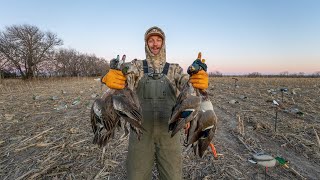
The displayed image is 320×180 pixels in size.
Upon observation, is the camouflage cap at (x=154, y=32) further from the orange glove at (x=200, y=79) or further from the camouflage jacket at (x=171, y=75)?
the orange glove at (x=200, y=79)

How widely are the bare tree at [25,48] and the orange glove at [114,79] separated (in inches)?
1756

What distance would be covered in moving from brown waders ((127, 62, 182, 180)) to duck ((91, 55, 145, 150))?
0.28 meters

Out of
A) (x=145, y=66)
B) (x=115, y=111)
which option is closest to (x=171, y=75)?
(x=145, y=66)

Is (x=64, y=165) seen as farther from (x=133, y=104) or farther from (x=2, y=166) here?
(x=133, y=104)

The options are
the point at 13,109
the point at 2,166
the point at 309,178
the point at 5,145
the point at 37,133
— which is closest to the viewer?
the point at 309,178

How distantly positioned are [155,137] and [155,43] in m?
1.36

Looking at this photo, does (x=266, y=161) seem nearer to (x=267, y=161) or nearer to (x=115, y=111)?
(x=267, y=161)

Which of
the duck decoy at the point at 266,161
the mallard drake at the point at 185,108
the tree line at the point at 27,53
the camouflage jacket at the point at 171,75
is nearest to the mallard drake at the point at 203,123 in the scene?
the mallard drake at the point at 185,108

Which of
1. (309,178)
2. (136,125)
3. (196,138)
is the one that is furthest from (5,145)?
(309,178)

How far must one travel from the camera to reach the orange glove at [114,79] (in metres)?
3.01

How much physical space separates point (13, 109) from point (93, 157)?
8239 millimetres

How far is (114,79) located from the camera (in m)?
3.03

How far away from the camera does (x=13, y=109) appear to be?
1180 centimetres

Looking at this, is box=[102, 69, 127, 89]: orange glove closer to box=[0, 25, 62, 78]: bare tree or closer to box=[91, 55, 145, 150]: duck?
box=[91, 55, 145, 150]: duck
